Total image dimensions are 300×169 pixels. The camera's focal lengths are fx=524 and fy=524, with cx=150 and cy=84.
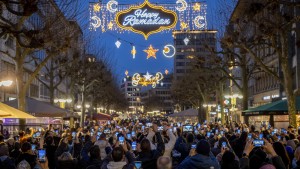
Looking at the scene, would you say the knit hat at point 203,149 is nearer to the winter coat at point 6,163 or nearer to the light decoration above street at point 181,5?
the winter coat at point 6,163

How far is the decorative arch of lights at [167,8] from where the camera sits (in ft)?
115

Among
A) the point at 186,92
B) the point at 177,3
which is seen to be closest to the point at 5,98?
the point at 177,3

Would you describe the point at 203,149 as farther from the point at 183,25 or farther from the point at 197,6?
the point at 197,6

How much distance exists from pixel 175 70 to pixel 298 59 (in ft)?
452

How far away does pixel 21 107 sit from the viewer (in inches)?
1038

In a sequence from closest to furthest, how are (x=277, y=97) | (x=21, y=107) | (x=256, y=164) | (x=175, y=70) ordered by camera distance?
(x=256, y=164) < (x=21, y=107) < (x=277, y=97) < (x=175, y=70)

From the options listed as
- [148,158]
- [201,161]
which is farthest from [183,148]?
[201,161]

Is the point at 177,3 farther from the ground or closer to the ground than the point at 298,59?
farther from the ground

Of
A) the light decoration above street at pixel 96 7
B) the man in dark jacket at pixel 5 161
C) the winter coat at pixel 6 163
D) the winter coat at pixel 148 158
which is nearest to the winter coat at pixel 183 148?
the winter coat at pixel 148 158

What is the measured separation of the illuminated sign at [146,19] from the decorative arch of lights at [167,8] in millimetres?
1771

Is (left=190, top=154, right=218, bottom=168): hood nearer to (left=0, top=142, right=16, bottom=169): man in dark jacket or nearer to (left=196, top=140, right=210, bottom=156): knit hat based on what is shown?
(left=196, top=140, right=210, bottom=156): knit hat

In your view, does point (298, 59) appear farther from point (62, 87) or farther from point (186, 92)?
point (62, 87)

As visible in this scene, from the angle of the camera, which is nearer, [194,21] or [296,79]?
[194,21]

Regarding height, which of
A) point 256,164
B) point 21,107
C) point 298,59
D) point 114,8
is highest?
point 114,8
